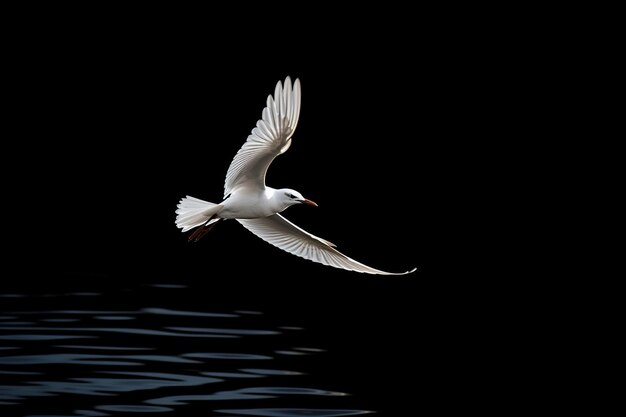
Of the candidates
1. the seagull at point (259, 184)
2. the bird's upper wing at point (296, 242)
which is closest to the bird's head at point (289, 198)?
the seagull at point (259, 184)

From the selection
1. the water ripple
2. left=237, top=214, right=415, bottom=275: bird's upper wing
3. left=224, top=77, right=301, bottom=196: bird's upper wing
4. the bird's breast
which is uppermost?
left=224, top=77, right=301, bottom=196: bird's upper wing

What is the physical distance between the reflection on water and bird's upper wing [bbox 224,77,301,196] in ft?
5.26

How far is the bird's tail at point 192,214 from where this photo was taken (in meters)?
6.05

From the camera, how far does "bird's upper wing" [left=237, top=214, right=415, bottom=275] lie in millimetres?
6598

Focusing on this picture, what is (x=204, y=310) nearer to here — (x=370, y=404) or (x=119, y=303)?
(x=119, y=303)

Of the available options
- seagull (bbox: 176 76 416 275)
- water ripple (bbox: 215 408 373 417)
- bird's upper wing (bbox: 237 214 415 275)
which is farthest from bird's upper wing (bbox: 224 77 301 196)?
water ripple (bbox: 215 408 373 417)

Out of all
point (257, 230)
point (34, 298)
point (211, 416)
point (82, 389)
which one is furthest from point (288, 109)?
point (34, 298)

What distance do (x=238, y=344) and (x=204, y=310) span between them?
1.07 meters

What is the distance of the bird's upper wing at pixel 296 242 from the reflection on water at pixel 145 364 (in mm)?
1042

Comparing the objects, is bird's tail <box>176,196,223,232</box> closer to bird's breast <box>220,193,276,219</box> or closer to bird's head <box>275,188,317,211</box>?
bird's breast <box>220,193,276,219</box>

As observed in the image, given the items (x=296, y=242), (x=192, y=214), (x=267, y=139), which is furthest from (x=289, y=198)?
(x=296, y=242)

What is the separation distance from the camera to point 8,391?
6820 mm

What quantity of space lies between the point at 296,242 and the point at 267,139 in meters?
1.15

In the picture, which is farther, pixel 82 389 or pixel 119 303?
pixel 119 303
